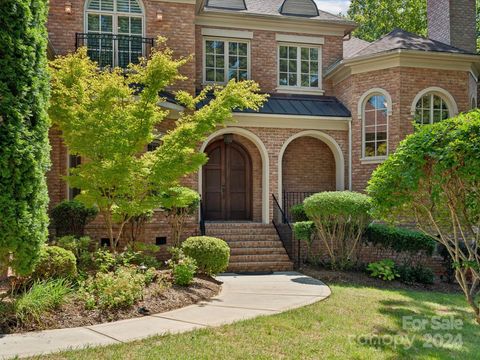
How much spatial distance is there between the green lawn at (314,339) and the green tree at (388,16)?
68.9 feet

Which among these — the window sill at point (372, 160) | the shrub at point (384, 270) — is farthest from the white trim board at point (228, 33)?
the shrub at point (384, 270)

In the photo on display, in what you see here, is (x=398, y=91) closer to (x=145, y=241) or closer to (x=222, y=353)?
(x=145, y=241)

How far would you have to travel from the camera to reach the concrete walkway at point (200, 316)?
16.5ft

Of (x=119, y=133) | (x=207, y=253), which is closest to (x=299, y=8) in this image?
(x=119, y=133)

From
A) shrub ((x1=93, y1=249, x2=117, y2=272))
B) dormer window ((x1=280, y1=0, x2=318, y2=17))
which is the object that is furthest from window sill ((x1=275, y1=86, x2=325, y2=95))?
shrub ((x1=93, y1=249, x2=117, y2=272))

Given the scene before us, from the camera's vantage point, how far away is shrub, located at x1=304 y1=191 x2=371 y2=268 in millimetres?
10625

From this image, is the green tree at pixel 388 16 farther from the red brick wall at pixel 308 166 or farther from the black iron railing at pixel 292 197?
the black iron railing at pixel 292 197

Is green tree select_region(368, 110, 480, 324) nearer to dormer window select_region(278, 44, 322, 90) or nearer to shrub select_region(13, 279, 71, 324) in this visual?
shrub select_region(13, 279, 71, 324)

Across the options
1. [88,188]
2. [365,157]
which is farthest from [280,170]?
[88,188]

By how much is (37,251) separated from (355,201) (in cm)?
704

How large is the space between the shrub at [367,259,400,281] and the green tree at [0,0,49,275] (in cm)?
738

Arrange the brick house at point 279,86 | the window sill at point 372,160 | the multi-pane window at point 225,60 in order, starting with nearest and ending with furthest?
the brick house at point 279,86, the window sill at point 372,160, the multi-pane window at point 225,60

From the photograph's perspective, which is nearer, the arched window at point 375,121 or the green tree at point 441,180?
the green tree at point 441,180

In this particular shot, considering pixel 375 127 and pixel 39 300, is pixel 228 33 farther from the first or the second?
pixel 39 300
